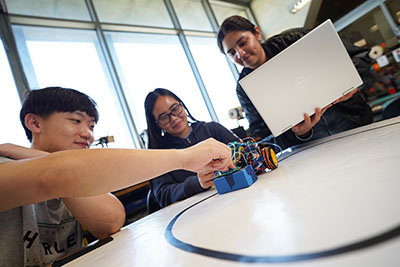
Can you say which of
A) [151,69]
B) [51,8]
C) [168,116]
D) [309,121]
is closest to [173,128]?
[168,116]

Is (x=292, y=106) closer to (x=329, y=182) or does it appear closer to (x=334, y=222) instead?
(x=329, y=182)

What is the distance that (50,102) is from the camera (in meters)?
0.91

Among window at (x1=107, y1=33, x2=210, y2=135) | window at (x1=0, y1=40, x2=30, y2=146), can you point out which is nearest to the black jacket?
window at (x1=107, y1=33, x2=210, y2=135)

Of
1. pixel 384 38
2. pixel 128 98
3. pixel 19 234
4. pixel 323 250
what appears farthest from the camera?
pixel 384 38

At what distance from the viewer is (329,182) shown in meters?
0.42

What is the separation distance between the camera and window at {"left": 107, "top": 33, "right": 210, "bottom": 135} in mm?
3127

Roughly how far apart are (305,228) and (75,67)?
3.10m

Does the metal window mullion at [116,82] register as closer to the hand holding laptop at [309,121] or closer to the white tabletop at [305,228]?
the hand holding laptop at [309,121]

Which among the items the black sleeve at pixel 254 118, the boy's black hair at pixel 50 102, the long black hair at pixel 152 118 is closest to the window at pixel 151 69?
the long black hair at pixel 152 118

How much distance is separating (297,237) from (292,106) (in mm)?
779

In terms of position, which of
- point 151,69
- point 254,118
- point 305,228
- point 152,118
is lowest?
point 305,228

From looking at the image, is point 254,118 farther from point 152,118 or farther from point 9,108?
point 9,108

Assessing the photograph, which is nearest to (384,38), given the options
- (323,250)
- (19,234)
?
(323,250)

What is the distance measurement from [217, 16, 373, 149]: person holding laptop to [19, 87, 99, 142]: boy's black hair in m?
0.97
